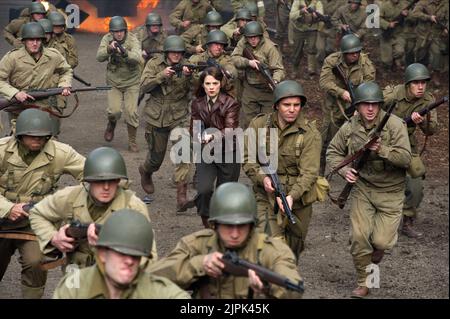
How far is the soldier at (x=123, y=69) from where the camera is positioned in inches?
589

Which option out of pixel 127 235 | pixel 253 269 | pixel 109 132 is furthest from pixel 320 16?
pixel 127 235

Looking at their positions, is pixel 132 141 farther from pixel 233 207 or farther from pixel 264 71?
pixel 233 207

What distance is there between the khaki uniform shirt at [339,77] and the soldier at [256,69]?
0.76 m

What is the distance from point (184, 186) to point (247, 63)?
209cm

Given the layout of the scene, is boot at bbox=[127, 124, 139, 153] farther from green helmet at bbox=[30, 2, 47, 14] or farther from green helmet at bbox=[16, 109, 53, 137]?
green helmet at bbox=[16, 109, 53, 137]

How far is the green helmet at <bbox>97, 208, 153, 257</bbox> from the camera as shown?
19.2 feet

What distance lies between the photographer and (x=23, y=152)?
8.48 m

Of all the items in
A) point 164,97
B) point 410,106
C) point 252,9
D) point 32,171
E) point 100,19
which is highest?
point 100,19

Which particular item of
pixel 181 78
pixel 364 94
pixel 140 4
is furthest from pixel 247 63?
pixel 140 4

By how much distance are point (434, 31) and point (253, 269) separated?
14.4 metres

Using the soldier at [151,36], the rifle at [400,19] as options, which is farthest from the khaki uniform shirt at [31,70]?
the rifle at [400,19]

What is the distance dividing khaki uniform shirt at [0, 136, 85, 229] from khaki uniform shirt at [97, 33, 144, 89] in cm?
657

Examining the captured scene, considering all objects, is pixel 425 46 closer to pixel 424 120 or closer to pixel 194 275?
pixel 424 120

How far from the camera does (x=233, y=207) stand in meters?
6.55
